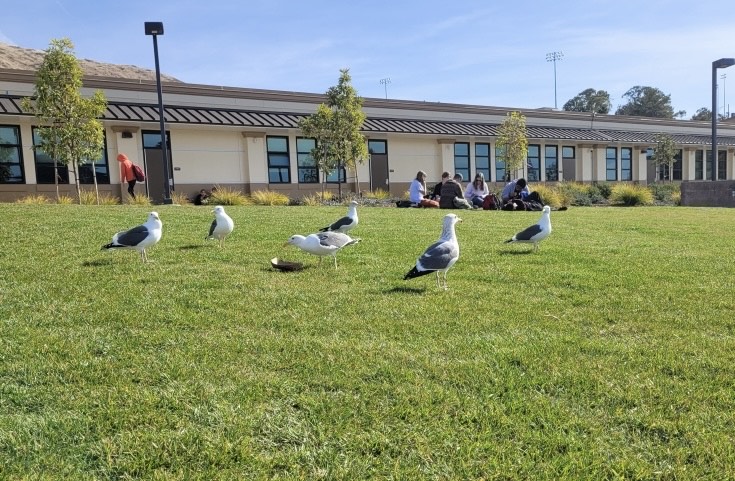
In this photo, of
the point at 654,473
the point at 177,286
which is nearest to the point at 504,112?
the point at 177,286

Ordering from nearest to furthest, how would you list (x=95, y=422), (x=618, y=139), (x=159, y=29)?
(x=95, y=422) < (x=159, y=29) < (x=618, y=139)

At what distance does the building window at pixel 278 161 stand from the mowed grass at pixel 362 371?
20.5 meters

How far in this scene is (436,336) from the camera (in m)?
4.32

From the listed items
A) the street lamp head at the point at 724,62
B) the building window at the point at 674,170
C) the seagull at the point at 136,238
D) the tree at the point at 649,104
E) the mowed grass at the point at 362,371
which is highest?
the tree at the point at 649,104

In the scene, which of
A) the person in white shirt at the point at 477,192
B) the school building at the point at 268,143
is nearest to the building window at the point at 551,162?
the school building at the point at 268,143

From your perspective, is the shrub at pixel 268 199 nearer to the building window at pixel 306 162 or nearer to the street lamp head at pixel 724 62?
the building window at pixel 306 162

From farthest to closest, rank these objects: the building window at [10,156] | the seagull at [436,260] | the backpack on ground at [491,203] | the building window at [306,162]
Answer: the building window at [306,162], the building window at [10,156], the backpack on ground at [491,203], the seagull at [436,260]

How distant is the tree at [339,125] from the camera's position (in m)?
23.0

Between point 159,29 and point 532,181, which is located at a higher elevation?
point 159,29

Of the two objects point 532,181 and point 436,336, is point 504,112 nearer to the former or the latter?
point 532,181

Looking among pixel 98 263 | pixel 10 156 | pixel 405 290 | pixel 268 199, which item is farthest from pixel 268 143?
pixel 405 290

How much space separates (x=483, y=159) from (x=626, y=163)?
14338 mm

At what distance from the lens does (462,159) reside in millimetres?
33812

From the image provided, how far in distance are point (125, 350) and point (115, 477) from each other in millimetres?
1558
